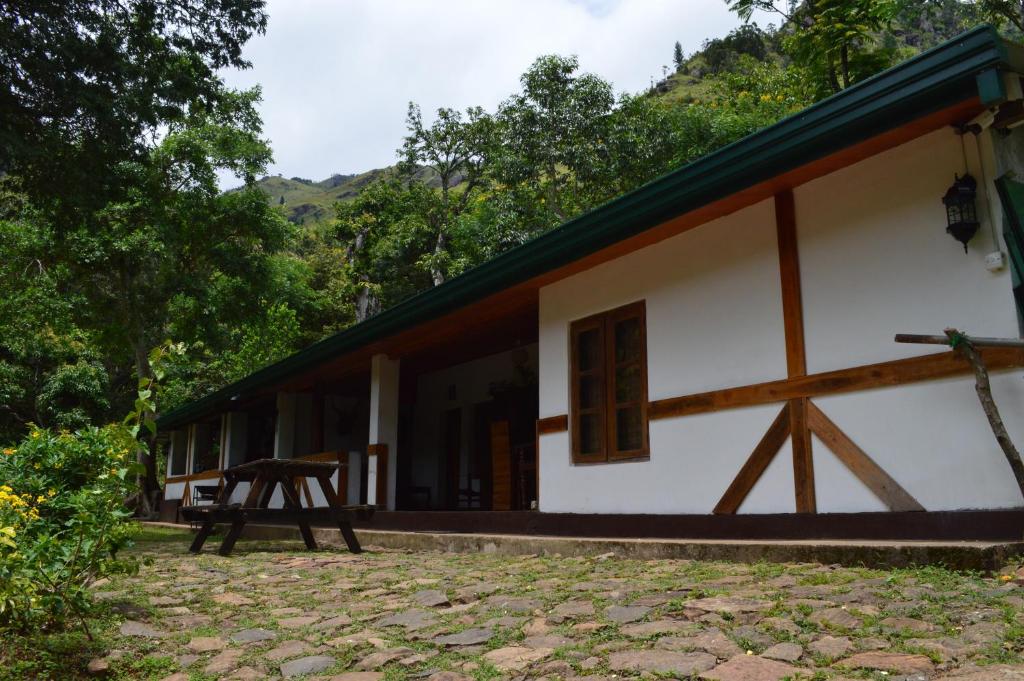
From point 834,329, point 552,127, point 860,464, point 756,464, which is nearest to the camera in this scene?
point 860,464

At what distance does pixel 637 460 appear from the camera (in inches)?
276

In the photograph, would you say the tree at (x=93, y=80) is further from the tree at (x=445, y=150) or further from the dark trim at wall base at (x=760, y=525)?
the tree at (x=445, y=150)

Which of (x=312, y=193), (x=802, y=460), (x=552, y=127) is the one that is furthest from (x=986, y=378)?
(x=312, y=193)

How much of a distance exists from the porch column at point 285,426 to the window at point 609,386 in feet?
28.4

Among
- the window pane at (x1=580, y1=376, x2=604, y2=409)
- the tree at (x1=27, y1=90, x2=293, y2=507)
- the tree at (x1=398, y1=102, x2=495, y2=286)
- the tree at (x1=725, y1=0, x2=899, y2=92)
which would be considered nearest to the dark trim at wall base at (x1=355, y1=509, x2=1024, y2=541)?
the window pane at (x1=580, y1=376, x2=604, y2=409)

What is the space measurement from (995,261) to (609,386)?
3.49 m

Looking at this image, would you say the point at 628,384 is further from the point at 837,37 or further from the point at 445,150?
the point at 445,150

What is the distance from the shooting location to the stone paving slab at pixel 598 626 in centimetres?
302

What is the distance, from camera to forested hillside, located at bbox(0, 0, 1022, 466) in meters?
10.6

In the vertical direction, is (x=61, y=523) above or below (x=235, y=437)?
below

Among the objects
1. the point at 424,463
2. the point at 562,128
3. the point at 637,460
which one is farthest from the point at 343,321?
the point at 637,460

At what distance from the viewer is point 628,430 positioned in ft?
23.8

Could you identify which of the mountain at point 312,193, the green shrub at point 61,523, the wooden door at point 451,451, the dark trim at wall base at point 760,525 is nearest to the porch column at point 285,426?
the wooden door at point 451,451

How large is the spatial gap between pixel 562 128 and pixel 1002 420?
2048 centimetres
